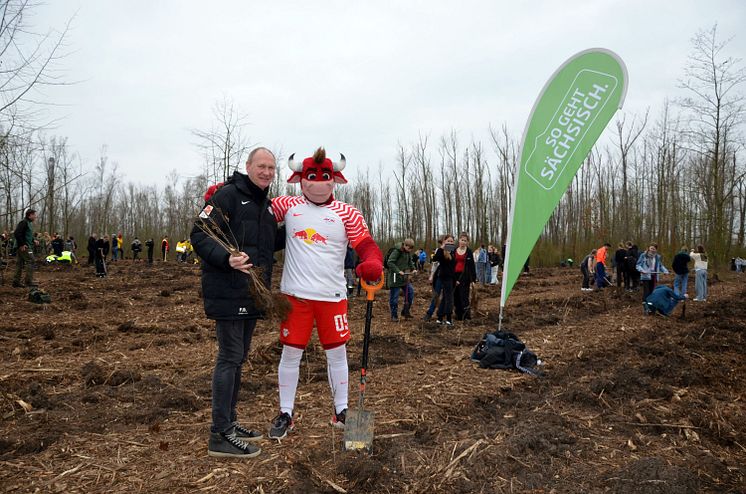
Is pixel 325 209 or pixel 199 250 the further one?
pixel 325 209

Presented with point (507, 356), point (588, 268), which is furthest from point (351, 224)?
point (588, 268)

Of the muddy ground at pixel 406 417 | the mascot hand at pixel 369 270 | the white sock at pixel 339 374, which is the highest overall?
the mascot hand at pixel 369 270

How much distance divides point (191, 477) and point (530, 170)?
5170 mm

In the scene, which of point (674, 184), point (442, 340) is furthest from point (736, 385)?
point (674, 184)

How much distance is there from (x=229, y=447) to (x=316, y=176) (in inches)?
79.2

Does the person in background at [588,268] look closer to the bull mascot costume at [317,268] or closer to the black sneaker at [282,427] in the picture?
the bull mascot costume at [317,268]

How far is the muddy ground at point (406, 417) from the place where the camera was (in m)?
3.05

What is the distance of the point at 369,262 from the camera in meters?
3.71

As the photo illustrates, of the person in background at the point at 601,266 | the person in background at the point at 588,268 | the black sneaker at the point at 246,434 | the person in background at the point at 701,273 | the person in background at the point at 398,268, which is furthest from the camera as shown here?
the person in background at the point at 588,268

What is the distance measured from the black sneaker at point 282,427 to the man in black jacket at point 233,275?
0.19 metres

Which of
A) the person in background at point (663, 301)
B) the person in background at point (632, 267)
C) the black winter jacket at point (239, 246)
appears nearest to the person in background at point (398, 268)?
the person in background at point (663, 301)

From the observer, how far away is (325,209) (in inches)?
149

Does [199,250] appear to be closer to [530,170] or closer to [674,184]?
[530,170]

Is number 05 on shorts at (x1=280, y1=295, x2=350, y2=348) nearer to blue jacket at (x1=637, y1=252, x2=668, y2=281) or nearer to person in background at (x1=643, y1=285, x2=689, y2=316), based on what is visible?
person in background at (x1=643, y1=285, x2=689, y2=316)
